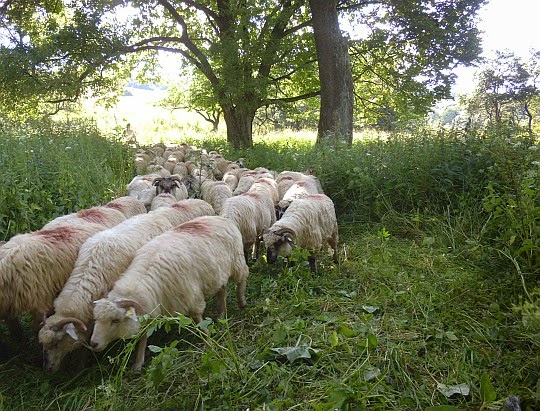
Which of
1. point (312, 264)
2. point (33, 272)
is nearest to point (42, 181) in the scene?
point (33, 272)

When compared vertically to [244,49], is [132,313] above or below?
below

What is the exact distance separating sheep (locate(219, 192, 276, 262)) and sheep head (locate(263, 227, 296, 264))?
0.72 m

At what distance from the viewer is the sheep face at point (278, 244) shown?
5121 millimetres

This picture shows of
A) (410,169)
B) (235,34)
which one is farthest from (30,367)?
(235,34)

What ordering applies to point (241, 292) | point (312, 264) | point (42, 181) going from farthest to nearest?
point (42, 181) → point (312, 264) → point (241, 292)

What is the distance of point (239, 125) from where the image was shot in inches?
659

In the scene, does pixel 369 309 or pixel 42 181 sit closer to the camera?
pixel 369 309

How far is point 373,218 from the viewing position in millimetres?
7156

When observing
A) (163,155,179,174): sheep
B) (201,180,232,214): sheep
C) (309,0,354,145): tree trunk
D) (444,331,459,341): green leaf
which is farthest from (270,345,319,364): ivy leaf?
(309,0,354,145): tree trunk

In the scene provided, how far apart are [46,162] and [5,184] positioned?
1.61 metres

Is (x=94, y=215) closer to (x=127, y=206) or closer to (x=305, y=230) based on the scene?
(x=127, y=206)

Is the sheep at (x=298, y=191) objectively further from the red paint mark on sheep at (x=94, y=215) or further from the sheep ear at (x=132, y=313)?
the sheep ear at (x=132, y=313)

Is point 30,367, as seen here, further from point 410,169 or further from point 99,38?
point 99,38

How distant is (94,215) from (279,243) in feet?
8.11
